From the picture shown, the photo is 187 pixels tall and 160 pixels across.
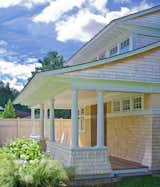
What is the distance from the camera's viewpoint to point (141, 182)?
32.3ft

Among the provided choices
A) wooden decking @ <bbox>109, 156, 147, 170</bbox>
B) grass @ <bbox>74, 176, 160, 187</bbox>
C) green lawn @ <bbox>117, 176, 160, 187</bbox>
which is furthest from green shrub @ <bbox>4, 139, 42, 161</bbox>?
green lawn @ <bbox>117, 176, 160, 187</bbox>

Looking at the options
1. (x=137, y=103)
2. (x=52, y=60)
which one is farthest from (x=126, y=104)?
(x=52, y=60)

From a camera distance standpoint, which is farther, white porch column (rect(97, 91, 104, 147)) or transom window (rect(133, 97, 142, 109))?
transom window (rect(133, 97, 142, 109))

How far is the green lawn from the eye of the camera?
955 centimetres

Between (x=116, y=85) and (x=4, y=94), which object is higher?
(x=4, y=94)

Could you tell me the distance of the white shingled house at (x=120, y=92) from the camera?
10.2 m

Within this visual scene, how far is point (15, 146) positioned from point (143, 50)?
7.66m

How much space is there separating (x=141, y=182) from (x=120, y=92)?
3353 millimetres

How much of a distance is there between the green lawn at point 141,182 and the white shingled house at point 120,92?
0.55m

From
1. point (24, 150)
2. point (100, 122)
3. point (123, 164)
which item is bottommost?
point (123, 164)

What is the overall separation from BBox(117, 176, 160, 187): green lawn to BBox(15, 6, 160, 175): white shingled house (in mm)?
546

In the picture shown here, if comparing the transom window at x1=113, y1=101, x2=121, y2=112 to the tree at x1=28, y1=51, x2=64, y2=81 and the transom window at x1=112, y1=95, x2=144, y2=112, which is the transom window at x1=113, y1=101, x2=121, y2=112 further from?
the tree at x1=28, y1=51, x2=64, y2=81

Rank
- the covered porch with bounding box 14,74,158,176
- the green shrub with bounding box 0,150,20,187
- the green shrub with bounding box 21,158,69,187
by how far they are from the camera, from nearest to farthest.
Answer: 1. the green shrub with bounding box 0,150,20,187
2. the green shrub with bounding box 21,158,69,187
3. the covered porch with bounding box 14,74,158,176

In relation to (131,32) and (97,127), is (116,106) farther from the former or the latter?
(97,127)
